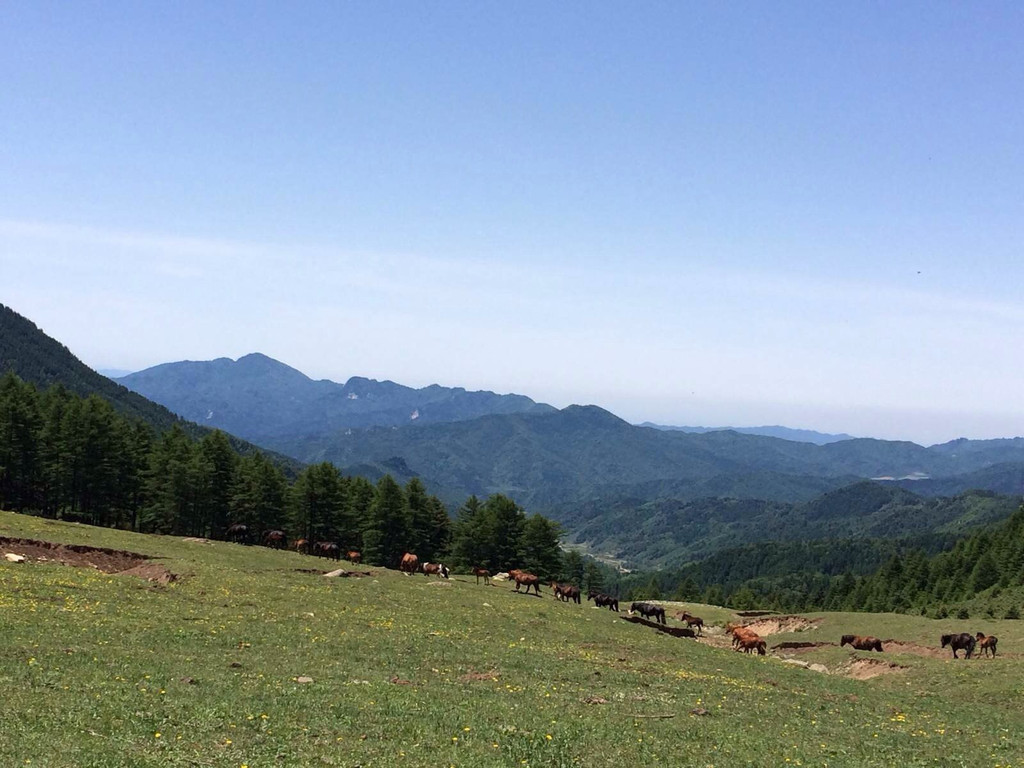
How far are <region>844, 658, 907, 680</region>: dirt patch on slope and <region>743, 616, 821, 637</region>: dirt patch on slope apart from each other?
2553cm

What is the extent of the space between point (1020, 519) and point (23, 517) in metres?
178

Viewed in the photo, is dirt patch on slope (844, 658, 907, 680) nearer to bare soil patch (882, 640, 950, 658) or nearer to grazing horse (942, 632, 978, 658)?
grazing horse (942, 632, 978, 658)

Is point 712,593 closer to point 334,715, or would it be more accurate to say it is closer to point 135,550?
point 135,550

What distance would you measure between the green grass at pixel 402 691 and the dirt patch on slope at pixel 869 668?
144 cm

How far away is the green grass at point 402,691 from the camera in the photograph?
1803cm

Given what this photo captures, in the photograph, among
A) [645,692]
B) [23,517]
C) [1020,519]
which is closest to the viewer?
[645,692]

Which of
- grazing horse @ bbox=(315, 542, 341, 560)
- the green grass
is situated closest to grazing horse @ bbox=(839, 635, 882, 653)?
the green grass

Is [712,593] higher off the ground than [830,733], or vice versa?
[830,733]

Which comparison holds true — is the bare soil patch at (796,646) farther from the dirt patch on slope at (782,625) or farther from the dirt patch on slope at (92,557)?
the dirt patch on slope at (92,557)

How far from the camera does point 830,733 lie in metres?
25.1

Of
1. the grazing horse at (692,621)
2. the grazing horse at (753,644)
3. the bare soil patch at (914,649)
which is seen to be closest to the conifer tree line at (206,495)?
the grazing horse at (692,621)

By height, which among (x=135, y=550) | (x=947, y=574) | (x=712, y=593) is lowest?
(x=712, y=593)

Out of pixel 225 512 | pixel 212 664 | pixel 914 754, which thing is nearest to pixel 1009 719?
pixel 914 754

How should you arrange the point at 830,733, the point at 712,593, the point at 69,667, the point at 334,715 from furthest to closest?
the point at 712,593
the point at 830,733
the point at 69,667
the point at 334,715
